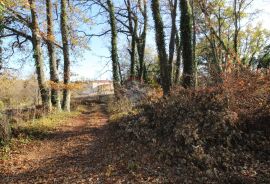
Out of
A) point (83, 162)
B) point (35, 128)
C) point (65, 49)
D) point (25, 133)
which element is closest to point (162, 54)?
point (35, 128)

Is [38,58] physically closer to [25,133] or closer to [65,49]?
[65,49]

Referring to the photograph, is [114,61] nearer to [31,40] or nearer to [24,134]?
[31,40]

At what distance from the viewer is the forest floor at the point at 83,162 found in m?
6.48

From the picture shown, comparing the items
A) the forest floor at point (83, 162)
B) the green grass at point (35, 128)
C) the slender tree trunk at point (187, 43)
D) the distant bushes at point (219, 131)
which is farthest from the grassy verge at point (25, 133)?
the slender tree trunk at point (187, 43)

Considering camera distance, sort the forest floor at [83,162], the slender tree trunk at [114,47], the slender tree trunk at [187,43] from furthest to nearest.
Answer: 1. the slender tree trunk at [114,47]
2. the slender tree trunk at [187,43]
3. the forest floor at [83,162]

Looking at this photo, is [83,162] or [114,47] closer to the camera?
[83,162]

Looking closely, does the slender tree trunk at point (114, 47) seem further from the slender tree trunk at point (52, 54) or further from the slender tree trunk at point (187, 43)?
the slender tree trunk at point (187, 43)

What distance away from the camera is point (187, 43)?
11750 mm

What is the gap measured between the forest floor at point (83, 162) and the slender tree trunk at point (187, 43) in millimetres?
3517

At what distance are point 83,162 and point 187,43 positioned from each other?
636 cm

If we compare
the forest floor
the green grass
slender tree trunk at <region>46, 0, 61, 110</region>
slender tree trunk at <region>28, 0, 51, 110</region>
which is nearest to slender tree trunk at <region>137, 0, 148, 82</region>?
slender tree trunk at <region>46, 0, 61, 110</region>

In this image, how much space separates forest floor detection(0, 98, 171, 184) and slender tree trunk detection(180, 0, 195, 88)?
3517 mm

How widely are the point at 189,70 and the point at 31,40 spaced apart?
10.4 metres

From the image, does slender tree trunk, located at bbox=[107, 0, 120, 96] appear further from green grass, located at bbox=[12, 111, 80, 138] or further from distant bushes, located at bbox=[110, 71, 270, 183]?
distant bushes, located at bbox=[110, 71, 270, 183]
